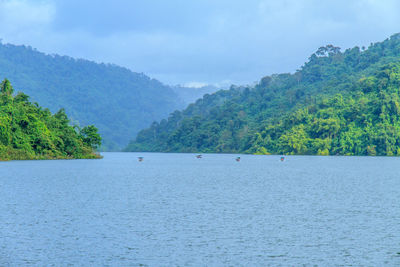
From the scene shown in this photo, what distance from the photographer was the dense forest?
9888 cm

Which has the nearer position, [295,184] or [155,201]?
[155,201]

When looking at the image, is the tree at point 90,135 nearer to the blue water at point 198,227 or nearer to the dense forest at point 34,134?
the dense forest at point 34,134

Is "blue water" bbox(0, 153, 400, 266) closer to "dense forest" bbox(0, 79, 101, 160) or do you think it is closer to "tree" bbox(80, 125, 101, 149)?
"dense forest" bbox(0, 79, 101, 160)

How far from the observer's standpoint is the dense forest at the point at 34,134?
3893 inches

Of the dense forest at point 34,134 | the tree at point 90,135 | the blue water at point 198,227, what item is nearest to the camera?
the blue water at point 198,227

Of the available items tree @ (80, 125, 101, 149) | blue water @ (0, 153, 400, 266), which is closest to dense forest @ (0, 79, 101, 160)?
tree @ (80, 125, 101, 149)

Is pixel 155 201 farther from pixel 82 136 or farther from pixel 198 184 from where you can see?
pixel 82 136

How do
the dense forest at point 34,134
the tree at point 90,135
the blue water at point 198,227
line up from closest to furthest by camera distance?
the blue water at point 198,227 < the dense forest at point 34,134 < the tree at point 90,135

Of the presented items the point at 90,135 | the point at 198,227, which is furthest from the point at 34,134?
the point at 198,227

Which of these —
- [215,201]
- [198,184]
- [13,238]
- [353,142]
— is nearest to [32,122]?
[198,184]

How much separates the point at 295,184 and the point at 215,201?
1827 cm

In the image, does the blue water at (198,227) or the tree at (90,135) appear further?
the tree at (90,135)

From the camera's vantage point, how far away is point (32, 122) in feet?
342

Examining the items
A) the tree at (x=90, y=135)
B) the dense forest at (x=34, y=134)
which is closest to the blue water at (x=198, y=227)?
the dense forest at (x=34, y=134)
